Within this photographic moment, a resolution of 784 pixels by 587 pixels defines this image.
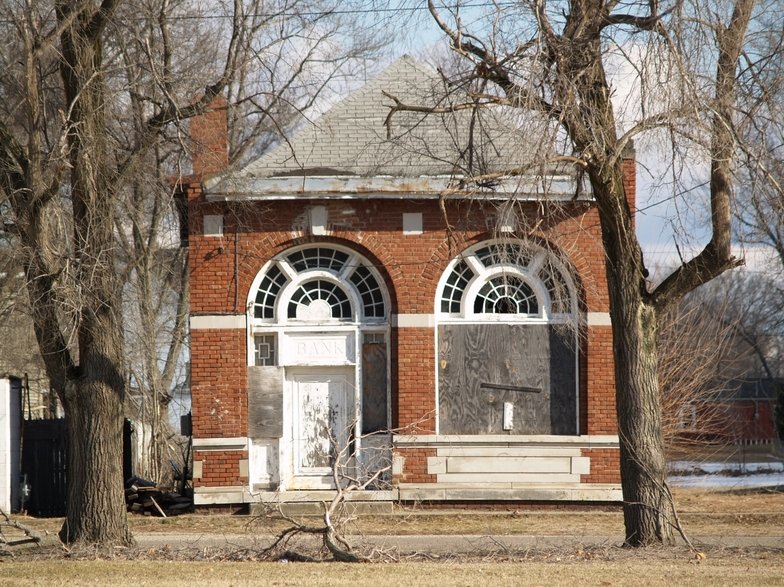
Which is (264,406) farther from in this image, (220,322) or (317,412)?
(220,322)

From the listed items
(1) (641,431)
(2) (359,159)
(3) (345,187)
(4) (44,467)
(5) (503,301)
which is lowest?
(4) (44,467)

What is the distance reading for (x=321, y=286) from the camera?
62.4 ft

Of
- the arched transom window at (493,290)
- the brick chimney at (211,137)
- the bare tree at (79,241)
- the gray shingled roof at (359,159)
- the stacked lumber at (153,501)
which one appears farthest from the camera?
the stacked lumber at (153,501)

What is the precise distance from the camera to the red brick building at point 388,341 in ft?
60.5

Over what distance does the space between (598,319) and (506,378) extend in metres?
1.80

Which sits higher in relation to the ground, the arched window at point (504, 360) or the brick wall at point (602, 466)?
the arched window at point (504, 360)

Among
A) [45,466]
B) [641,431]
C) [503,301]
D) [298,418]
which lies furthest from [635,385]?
[45,466]

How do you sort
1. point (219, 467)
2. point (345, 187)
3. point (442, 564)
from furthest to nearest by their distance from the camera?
point (219, 467) → point (345, 187) → point (442, 564)

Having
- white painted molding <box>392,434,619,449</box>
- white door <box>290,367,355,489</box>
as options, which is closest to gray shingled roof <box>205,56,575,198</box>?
white door <box>290,367,355,489</box>

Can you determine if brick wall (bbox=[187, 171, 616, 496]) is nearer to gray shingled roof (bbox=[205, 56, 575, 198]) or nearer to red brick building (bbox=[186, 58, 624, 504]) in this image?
red brick building (bbox=[186, 58, 624, 504])

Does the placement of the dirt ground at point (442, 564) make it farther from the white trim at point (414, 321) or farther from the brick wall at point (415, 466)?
the white trim at point (414, 321)

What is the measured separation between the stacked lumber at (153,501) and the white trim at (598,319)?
24.9ft

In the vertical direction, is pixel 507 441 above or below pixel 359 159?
below

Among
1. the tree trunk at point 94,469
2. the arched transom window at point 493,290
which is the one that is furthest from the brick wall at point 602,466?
the tree trunk at point 94,469
